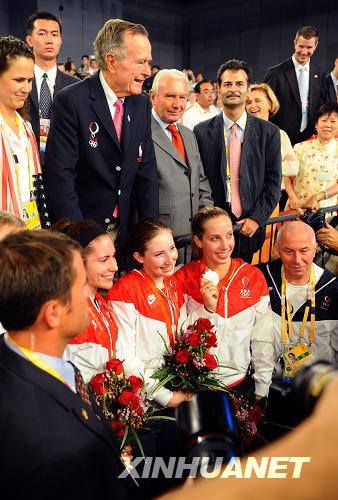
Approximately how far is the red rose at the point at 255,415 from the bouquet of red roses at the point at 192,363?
0.67ft

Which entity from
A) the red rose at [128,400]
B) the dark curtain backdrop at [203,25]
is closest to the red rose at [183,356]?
the red rose at [128,400]

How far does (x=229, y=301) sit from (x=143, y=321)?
0.57m

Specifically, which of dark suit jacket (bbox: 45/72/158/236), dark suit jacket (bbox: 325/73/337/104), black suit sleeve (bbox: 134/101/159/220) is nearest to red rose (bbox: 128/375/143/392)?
dark suit jacket (bbox: 45/72/158/236)

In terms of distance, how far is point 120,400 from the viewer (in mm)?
2232

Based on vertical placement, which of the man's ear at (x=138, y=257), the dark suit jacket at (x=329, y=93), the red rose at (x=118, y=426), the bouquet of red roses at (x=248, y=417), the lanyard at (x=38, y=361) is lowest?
the bouquet of red roses at (x=248, y=417)

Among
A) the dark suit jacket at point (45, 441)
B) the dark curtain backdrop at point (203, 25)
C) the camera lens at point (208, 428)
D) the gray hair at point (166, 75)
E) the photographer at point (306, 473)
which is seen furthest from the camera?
the dark curtain backdrop at point (203, 25)

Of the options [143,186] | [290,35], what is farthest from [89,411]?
[290,35]

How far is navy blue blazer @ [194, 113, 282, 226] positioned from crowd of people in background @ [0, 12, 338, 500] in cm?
1

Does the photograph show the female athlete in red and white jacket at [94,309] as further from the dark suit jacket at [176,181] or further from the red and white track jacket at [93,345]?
the dark suit jacket at [176,181]

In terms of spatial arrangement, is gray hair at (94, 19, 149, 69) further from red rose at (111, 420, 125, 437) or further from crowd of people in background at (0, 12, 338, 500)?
red rose at (111, 420, 125, 437)

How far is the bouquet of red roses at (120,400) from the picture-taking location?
2.22 meters

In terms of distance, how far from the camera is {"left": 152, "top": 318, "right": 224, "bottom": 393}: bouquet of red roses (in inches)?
104

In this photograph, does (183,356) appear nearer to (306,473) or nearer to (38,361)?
(38,361)

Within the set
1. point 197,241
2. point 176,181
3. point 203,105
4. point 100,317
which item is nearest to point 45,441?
point 100,317
